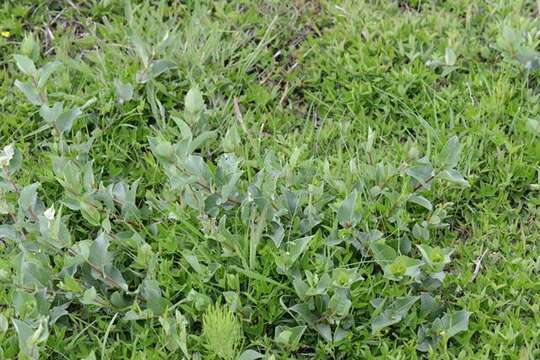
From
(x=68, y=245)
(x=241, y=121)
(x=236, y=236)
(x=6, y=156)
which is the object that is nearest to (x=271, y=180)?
(x=236, y=236)

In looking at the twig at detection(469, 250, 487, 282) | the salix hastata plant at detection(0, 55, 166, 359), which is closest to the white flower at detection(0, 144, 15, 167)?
the salix hastata plant at detection(0, 55, 166, 359)

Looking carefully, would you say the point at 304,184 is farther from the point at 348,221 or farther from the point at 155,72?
the point at 155,72

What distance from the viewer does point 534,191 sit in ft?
9.50

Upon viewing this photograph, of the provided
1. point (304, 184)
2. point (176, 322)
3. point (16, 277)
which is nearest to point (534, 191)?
point (304, 184)

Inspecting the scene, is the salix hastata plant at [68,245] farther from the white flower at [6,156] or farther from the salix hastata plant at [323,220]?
the salix hastata plant at [323,220]

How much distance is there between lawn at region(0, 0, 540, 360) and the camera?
8.04ft

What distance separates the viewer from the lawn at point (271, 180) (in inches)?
96.5

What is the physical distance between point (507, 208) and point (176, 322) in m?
1.28

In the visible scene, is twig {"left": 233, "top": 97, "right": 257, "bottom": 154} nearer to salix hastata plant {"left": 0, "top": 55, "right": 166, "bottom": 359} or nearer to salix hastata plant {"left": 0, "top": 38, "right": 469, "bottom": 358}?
salix hastata plant {"left": 0, "top": 38, "right": 469, "bottom": 358}

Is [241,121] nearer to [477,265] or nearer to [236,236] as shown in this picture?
[236,236]

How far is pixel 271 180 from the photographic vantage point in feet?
8.57

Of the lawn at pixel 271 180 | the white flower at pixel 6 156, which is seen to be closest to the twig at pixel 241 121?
the lawn at pixel 271 180

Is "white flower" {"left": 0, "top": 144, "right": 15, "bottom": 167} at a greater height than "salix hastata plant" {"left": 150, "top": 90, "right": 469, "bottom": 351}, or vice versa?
"white flower" {"left": 0, "top": 144, "right": 15, "bottom": 167}

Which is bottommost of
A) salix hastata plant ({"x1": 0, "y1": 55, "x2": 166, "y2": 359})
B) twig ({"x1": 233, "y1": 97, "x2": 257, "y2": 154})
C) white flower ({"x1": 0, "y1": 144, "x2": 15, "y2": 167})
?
salix hastata plant ({"x1": 0, "y1": 55, "x2": 166, "y2": 359})
